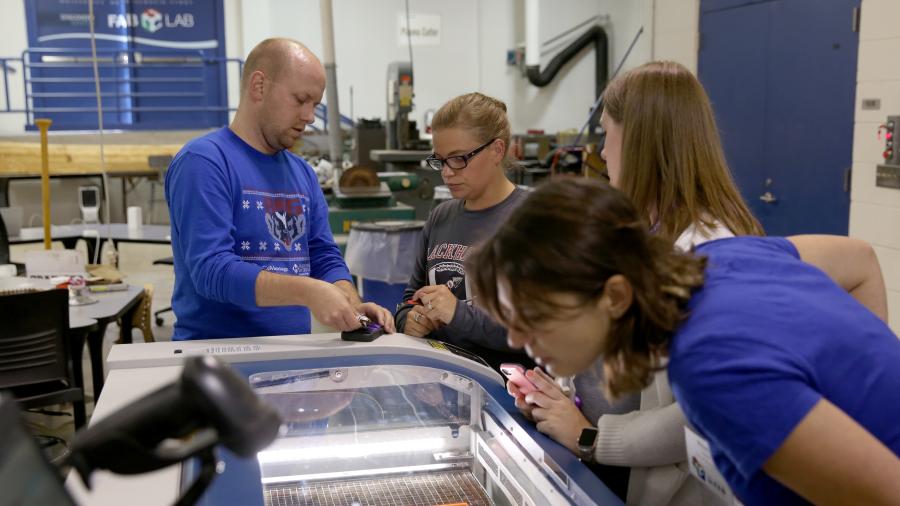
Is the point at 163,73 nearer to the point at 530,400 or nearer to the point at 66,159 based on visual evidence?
the point at 66,159

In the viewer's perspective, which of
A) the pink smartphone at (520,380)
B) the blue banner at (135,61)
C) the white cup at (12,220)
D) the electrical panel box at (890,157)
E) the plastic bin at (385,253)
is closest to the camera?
the pink smartphone at (520,380)

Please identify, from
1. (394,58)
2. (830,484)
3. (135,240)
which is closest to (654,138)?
(830,484)

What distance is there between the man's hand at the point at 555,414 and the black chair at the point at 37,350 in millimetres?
2528

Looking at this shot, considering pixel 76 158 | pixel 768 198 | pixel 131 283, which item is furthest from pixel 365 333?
pixel 76 158

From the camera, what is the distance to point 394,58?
1114 cm

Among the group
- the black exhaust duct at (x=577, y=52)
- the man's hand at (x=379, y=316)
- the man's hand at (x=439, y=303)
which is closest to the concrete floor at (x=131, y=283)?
the man's hand at (x=379, y=316)

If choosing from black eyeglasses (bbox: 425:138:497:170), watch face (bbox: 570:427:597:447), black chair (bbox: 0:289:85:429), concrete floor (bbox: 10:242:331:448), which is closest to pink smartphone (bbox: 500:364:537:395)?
watch face (bbox: 570:427:597:447)

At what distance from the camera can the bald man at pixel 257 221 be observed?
1844 mm

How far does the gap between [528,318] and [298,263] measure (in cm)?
131

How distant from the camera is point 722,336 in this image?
2.76ft

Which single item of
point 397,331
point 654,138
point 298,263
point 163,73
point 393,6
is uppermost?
point 393,6

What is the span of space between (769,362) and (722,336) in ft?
0.17

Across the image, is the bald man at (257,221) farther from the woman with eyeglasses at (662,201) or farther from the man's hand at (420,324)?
the woman with eyeglasses at (662,201)

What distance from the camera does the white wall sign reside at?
36.5 feet
